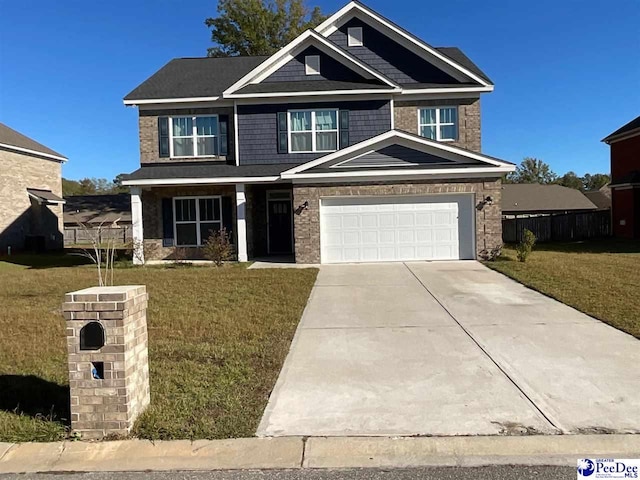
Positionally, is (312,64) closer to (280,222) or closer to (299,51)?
(299,51)

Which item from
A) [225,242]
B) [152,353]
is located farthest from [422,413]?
[225,242]

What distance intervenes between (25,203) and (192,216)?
12435 millimetres

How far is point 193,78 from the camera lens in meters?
20.4

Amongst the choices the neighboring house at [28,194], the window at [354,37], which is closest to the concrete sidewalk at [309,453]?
the window at [354,37]

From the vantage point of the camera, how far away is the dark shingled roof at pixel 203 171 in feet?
57.0

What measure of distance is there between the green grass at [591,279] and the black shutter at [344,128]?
6.90 metres

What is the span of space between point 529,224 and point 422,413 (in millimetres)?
24840

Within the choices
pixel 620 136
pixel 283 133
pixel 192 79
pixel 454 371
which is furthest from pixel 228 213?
pixel 620 136

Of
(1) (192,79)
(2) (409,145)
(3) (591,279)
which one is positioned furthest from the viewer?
(1) (192,79)

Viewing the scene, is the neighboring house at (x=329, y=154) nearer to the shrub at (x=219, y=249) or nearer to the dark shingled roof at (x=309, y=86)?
the dark shingled roof at (x=309, y=86)

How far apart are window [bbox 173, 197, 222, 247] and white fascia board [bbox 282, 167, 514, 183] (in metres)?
4.36

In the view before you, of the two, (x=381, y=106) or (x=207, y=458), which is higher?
(x=381, y=106)

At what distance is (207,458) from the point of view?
12.3 ft

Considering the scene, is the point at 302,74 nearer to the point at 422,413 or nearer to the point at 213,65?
the point at 213,65
